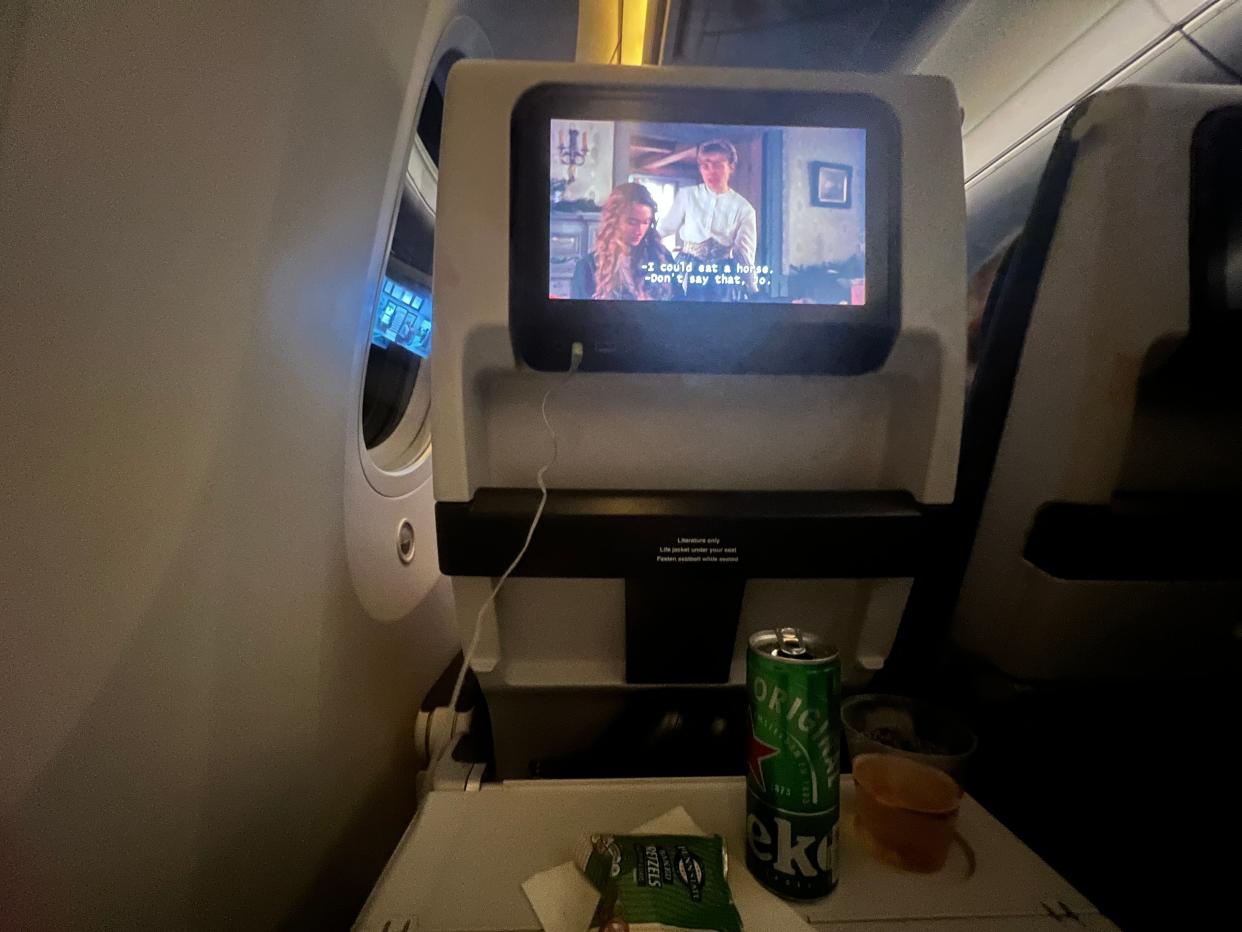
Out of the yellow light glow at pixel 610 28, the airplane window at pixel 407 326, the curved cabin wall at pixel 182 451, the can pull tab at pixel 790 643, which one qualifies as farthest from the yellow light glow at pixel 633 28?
the can pull tab at pixel 790 643

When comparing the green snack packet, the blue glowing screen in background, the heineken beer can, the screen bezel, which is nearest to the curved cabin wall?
the blue glowing screen in background

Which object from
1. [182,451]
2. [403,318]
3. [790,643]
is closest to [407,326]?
[403,318]

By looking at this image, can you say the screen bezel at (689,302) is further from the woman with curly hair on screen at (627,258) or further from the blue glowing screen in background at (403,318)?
the blue glowing screen in background at (403,318)

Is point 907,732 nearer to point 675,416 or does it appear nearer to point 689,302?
point 675,416

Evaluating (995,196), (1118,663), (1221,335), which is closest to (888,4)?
(995,196)

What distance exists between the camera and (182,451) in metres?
0.71

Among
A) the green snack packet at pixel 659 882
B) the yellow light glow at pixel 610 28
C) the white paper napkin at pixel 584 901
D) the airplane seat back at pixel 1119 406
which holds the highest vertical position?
the yellow light glow at pixel 610 28

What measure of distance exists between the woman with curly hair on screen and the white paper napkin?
25.9 inches

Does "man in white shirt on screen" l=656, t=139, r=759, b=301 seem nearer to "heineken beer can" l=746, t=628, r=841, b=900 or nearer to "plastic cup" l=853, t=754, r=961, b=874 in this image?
"heineken beer can" l=746, t=628, r=841, b=900

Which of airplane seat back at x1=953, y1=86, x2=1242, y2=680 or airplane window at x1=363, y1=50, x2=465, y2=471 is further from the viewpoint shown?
airplane window at x1=363, y1=50, x2=465, y2=471

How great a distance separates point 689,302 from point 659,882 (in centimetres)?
64

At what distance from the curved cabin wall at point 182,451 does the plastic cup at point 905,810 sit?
785 mm

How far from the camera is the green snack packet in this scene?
619 millimetres

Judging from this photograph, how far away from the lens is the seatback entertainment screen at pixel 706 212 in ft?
2.59
